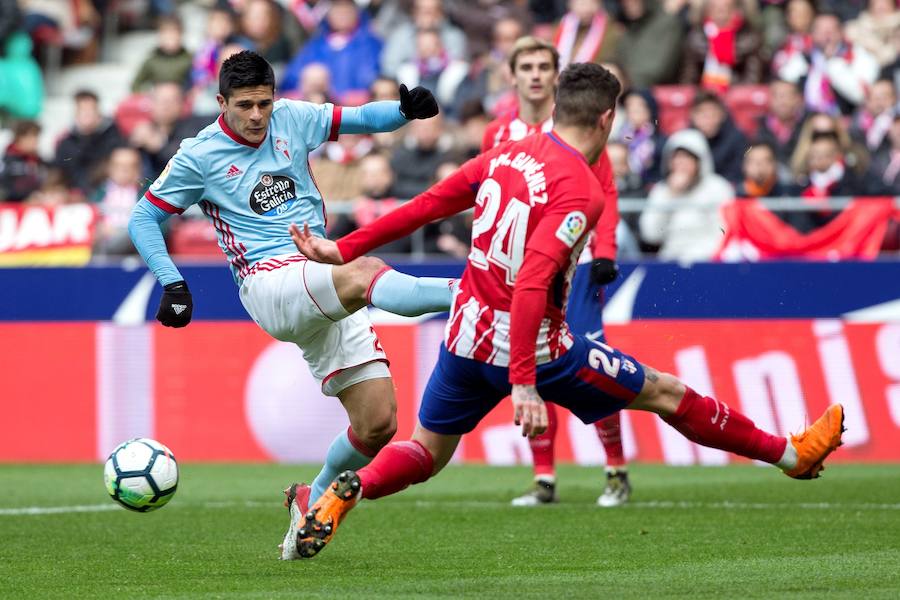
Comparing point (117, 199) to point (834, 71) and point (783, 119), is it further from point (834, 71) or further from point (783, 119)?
point (834, 71)

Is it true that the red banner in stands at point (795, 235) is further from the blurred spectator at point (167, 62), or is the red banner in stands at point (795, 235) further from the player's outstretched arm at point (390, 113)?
the blurred spectator at point (167, 62)

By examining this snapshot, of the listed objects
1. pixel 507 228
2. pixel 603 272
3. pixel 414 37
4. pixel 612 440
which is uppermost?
pixel 414 37

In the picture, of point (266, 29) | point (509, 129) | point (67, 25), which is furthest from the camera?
point (67, 25)

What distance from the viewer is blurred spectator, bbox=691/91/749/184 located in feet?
50.6

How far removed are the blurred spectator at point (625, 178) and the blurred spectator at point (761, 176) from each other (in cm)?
95

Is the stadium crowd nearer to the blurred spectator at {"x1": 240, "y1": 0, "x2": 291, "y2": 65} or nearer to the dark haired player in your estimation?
the blurred spectator at {"x1": 240, "y1": 0, "x2": 291, "y2": 65}

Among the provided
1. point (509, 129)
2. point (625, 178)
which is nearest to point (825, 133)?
point (625, 178)

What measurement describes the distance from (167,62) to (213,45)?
0.75 metres

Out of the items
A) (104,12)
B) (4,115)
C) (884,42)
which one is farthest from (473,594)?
(104,12)

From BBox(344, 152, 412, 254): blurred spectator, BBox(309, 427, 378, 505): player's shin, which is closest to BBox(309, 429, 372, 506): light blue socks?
BBox(309, 427, 378, 505): player's shin

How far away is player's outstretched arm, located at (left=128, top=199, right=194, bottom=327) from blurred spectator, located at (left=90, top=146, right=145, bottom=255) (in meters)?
7.47

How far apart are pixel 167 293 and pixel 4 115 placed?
13.4 m

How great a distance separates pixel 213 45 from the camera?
63.4 feet

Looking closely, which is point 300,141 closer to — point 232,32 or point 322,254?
point 322,254
